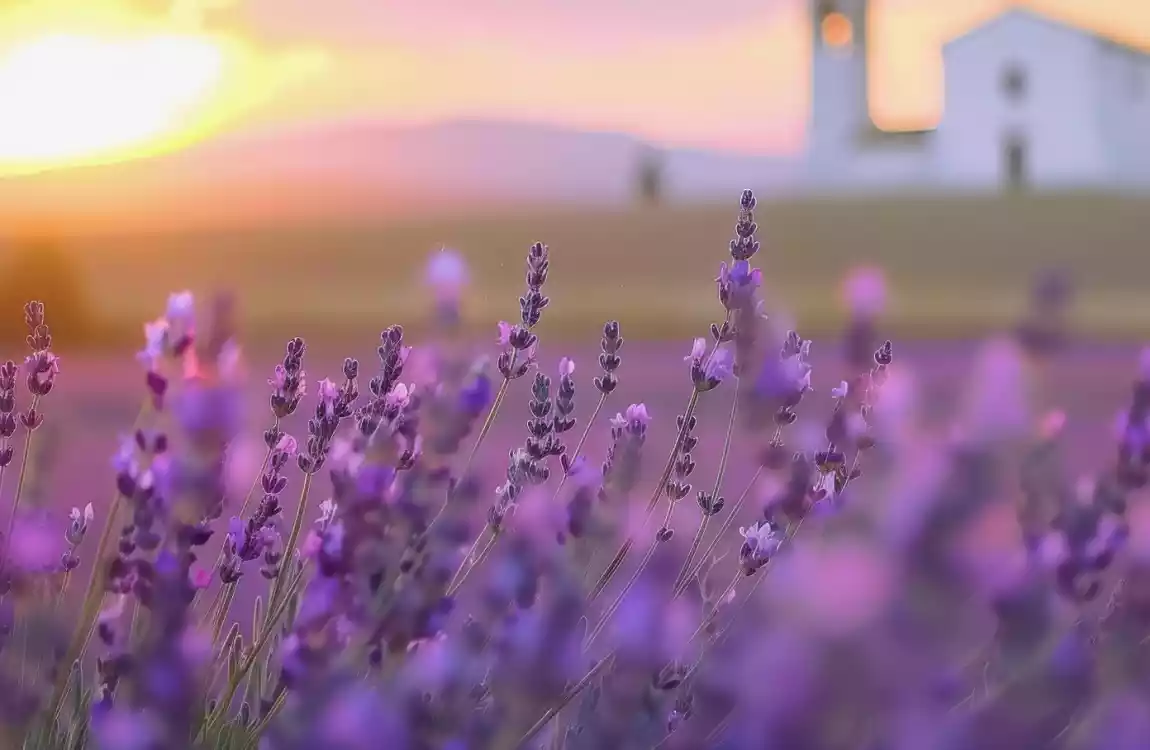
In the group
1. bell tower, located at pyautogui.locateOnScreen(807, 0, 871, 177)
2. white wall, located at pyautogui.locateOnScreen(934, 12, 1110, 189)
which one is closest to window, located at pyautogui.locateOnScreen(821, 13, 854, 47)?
bell tower, located at pyautogui.locateOnScreen(807, 0, 871, 177)

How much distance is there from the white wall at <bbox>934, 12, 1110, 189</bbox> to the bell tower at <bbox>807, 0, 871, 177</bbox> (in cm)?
189

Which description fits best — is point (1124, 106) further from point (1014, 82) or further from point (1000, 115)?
point (1000, 115)

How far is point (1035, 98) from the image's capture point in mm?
22188

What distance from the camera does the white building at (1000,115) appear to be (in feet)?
71.1

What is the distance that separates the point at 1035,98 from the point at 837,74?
3998mm

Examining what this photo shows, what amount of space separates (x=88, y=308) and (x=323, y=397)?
11450mm

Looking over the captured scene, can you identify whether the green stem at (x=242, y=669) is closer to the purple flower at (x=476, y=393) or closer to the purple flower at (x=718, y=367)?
the purple flower at (x=476, y=393)

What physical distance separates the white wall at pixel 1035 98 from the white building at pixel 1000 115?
0.06 feet

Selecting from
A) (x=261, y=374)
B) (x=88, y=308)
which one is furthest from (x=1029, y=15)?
(x=261, y=374)

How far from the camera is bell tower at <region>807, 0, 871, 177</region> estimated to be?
24828 mm

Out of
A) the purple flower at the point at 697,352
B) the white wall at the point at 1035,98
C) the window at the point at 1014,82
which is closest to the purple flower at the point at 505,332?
the purple flower at the point at 697,352

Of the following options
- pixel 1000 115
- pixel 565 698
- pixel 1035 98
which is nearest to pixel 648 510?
pixel 565 698

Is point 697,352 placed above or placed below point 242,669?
above

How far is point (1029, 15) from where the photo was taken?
74.7 feet
